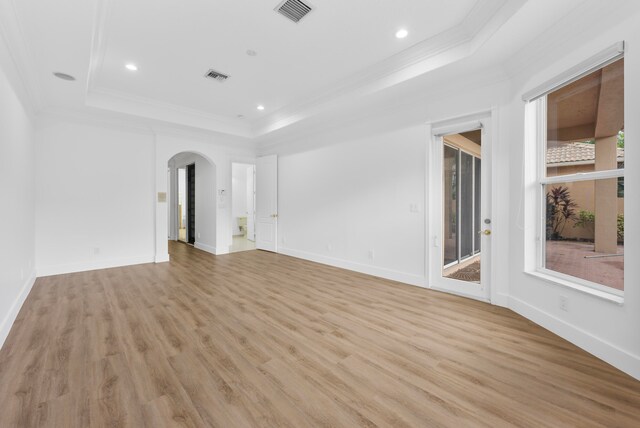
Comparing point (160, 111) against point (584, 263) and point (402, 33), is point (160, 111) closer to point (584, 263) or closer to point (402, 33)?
point (402, 33)

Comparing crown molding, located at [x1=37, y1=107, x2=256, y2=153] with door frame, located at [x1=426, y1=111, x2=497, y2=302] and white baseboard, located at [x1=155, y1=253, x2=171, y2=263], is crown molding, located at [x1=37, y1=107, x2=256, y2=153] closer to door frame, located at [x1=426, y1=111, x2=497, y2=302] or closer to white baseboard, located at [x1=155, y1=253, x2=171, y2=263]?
white baseboard, located at [x1=155, y1=253, x2=171, y2=263]

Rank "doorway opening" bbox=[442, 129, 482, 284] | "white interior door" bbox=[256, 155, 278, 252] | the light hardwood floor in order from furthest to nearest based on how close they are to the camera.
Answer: "white interior door" bbox=[256, 155, 278, 252], "doorway opening" bbox=[442, 129, 482, 284], the light hardwood floor

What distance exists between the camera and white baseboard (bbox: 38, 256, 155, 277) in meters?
4.69

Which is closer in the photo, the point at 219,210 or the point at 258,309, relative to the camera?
the point at 258,309

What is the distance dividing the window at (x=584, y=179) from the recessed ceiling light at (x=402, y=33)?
1532 millimetres

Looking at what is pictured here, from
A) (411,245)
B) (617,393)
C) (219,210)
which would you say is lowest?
(617,393)

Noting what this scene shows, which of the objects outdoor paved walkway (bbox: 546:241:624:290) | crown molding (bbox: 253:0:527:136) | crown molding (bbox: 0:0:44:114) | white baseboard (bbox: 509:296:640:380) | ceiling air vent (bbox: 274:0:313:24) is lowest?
white baseboard (bbox: 509:296:640:380)

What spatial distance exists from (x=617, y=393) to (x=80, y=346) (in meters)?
3.96

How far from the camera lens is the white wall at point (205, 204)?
681 centimetres

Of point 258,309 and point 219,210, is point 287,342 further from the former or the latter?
point 219,210

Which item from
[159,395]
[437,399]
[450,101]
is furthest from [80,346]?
[450,101]

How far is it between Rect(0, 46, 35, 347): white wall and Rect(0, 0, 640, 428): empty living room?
50mm

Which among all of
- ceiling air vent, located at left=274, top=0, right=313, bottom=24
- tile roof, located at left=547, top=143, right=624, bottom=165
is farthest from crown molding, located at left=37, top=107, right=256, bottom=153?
Answer: tile roof, located at left=547, top=143, right=624, bottom=165

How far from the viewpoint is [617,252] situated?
2.25 metres
